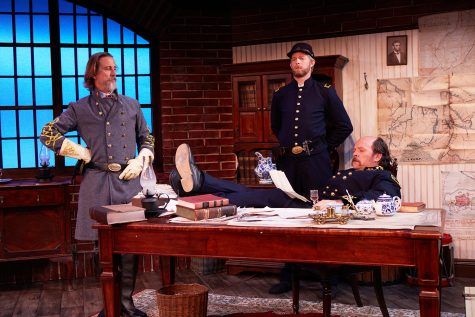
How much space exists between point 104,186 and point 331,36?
284cm

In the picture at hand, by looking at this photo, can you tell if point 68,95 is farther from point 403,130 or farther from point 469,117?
point 469,117

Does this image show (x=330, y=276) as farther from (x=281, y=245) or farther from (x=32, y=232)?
(x=32, y=232)

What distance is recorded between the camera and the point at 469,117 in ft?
18.3

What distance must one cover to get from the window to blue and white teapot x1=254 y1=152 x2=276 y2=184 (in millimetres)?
1854

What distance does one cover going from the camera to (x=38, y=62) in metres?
6.38

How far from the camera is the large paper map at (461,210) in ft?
18.5

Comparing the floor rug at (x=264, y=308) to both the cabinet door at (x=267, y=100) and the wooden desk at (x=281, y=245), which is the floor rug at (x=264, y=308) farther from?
the cabinet door at (x=267, y=100)

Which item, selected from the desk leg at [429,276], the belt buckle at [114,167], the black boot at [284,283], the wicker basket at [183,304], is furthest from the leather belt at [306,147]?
the desk leg at [429,276]

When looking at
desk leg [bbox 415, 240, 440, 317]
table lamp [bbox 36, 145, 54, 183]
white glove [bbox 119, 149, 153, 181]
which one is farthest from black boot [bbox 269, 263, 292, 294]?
desk leg [bbox 415, 240, 440, 317]

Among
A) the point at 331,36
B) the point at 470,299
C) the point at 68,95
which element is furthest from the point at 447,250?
the point at 68,95

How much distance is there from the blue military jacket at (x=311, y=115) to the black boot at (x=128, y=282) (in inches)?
63.5

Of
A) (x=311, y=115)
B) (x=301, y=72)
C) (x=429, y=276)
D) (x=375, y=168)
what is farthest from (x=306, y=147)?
(x=429, y=276)

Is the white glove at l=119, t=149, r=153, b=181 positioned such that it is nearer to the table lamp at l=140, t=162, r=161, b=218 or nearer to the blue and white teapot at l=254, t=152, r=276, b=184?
the table lamp at l=140, t=162, r=161, b=218

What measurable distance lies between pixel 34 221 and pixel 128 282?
1830 mm
